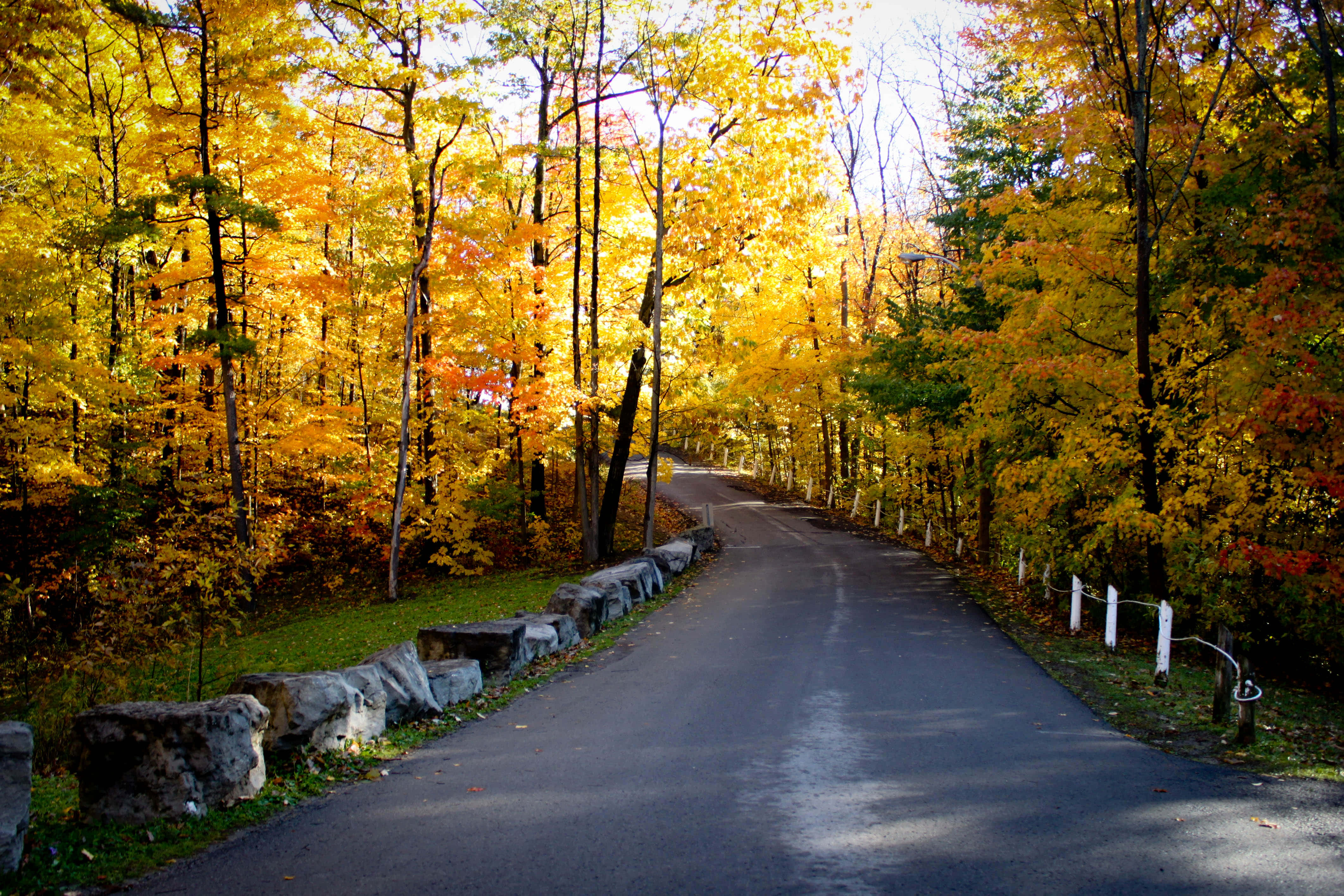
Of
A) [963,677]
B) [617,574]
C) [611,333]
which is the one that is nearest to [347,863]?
[963,677]

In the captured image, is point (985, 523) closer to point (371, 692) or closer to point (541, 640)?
point (541, 640)

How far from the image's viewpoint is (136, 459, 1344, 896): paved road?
4.71m

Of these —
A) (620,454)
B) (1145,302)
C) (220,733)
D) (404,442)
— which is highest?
(1145,302)

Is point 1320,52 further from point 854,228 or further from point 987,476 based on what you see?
point 854,228

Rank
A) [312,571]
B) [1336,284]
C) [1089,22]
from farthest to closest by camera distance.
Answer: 1. [312,571]
2. [1089,22]
3. [1336,284]

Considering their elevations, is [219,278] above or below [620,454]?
above

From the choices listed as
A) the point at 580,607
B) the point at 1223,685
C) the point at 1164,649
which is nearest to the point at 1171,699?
the point at 1164,649

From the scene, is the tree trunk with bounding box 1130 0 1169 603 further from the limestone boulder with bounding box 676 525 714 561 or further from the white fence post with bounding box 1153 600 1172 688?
the limestone boulder with bounding box 676 525 714 561

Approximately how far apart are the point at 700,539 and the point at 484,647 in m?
13.3

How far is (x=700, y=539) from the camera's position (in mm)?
22969

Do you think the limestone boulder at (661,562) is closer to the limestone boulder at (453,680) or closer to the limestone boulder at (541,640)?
the limestone boulder at (541,640)

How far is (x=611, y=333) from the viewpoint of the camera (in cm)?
2011

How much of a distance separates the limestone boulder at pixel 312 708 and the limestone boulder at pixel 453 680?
1210 millimetres

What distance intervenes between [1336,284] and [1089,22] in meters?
5.55
